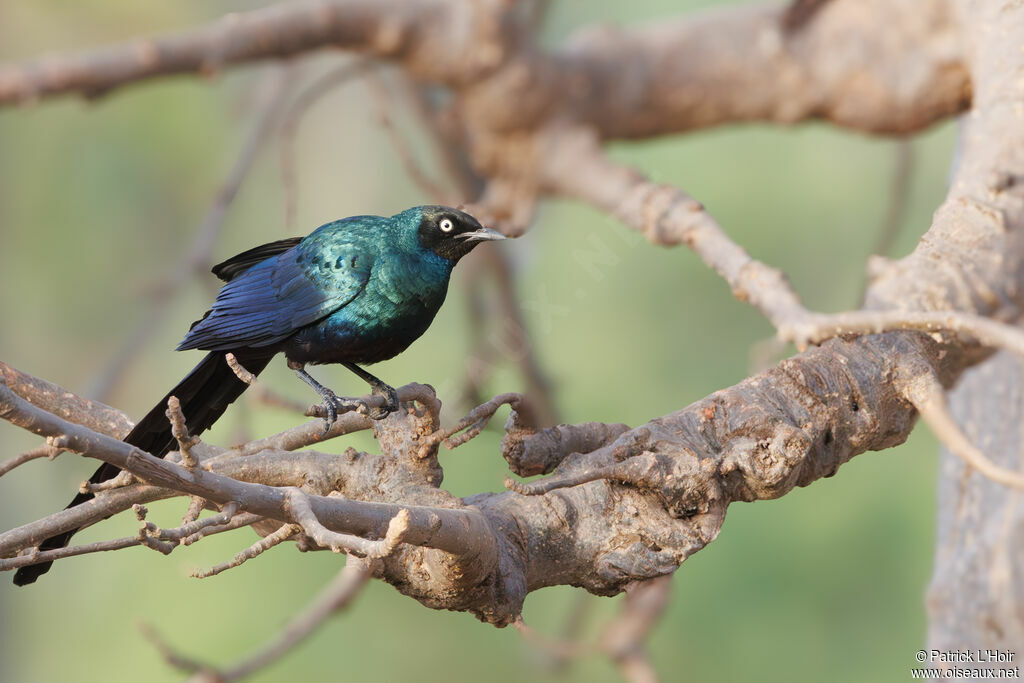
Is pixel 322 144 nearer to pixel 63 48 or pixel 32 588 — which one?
pixel 63 48

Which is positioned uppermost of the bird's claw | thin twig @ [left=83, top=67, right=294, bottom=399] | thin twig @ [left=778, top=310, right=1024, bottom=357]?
thin twig @ [left=83, top=67, right=294, bottom=399]

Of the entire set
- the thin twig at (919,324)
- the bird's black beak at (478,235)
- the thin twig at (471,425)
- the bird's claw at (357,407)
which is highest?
the bird's black beak at (478,235)

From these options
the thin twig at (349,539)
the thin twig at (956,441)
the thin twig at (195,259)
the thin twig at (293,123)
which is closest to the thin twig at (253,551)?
the thin twig at (349,539)

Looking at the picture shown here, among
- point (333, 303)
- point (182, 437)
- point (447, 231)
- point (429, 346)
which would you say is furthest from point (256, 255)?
point (429, 346)

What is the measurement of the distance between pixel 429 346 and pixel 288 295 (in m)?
5.20

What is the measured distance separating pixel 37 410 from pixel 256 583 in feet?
18.1

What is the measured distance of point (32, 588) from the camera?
27.3 feet

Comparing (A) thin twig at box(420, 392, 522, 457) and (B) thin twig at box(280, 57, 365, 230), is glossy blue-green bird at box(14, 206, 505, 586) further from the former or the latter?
(B) thin twig at box(280, 57, 365, 230)

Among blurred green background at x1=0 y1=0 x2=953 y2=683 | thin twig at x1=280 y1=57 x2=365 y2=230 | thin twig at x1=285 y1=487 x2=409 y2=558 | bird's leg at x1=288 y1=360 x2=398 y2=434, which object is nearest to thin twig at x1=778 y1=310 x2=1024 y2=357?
thin twig at x1=285 y1=487 x2=409 y2=558

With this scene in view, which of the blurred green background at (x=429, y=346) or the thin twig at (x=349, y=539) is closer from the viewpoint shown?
the thin twig at (x=349, y=539)

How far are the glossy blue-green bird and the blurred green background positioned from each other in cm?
376

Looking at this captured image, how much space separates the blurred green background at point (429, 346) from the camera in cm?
675

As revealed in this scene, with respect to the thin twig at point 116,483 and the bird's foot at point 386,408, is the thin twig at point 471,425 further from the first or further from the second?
the thin twig at point 116,483

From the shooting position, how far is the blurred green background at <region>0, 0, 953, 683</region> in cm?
675
